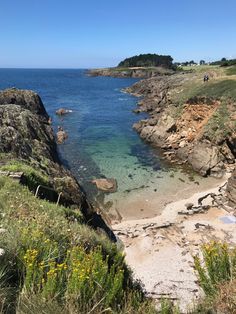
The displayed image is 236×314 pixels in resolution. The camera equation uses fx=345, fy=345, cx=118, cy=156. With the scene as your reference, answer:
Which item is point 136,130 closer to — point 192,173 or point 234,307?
point 192,173

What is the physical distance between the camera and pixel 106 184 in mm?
28031

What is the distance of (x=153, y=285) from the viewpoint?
15312 millimetres

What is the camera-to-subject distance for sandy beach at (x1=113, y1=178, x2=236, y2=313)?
15648mm

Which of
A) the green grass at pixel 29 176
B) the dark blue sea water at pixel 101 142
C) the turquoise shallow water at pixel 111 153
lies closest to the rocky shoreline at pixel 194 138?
the turquoise shallow water at pixel 111 153

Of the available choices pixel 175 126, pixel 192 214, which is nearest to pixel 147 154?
pixel 175 126

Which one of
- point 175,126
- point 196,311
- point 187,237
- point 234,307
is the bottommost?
point 187,237

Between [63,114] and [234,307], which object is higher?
[234,307]

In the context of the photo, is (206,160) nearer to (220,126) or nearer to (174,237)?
(220,126)

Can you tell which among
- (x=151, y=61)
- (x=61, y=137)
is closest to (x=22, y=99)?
(x=61, y=137)

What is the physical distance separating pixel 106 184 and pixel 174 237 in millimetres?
9229

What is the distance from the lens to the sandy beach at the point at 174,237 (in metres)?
15.6

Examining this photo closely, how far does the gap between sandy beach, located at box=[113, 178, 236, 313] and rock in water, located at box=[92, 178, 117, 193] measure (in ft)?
11.5

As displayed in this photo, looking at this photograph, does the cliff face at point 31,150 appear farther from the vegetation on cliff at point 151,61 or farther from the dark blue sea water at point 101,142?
the vegetation on cliff at point 151,61

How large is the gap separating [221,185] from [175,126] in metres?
14.3
